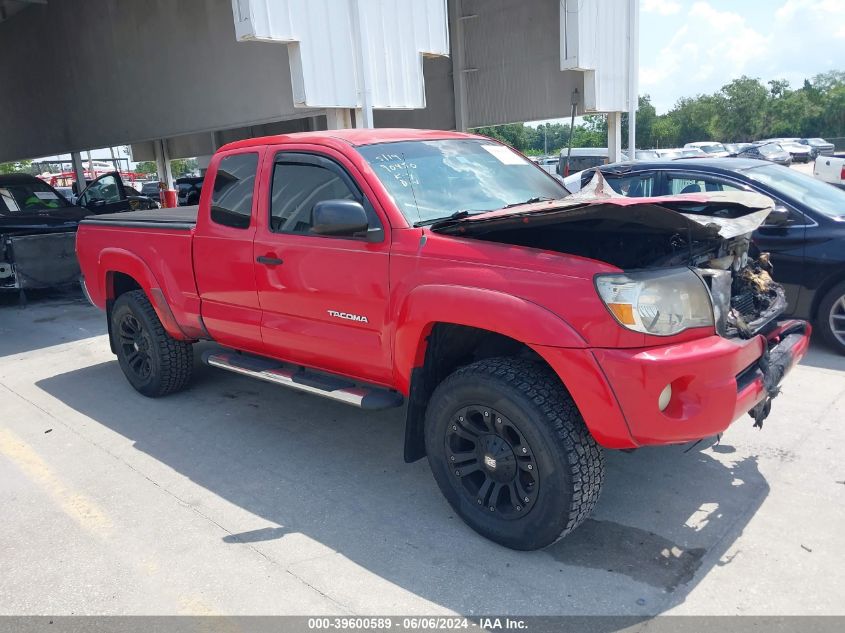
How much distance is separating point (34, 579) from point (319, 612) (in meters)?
1.45

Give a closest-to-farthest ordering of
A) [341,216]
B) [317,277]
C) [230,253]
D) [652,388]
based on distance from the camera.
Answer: [652,388] < [341,216] < [317,277] < [230,253]

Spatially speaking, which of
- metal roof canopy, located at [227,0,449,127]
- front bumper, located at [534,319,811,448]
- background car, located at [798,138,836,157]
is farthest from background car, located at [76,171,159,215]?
background car, located at [798,138,836,157]

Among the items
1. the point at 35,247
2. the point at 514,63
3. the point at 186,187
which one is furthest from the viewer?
the point at 186,187

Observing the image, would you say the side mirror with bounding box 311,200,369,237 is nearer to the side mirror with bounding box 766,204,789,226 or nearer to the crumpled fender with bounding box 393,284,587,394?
the crumpled fender with bounding box 393,284,587,394

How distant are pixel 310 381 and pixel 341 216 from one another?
3.78ft

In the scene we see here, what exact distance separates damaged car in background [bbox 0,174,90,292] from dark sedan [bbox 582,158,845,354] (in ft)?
25.8

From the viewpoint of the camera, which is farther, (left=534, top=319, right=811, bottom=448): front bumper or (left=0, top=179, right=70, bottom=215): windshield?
(left=0, top=179, right=70, bottom=215): windshield

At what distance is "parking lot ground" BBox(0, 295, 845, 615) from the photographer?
2967 mm

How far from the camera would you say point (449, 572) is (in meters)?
3.12

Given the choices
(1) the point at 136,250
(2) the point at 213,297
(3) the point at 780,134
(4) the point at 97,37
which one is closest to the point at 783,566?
(2) the point at 213,297

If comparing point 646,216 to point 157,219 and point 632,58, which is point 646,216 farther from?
point 632,58

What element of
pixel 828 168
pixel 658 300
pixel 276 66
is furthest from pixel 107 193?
pixel 828 168

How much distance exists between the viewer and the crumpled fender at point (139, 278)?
5.24 meters

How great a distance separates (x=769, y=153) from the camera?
3453 centimetres
